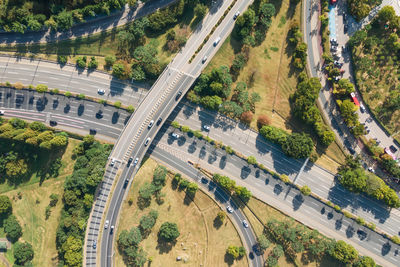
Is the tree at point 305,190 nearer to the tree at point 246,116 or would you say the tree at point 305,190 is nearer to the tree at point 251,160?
the tree at point 251,160

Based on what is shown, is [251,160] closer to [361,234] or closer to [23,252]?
[361,234]

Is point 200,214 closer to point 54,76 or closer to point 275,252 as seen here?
point 275,252

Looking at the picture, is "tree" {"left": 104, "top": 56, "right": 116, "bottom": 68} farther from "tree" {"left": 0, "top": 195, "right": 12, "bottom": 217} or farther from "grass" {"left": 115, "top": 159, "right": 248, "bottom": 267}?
"tree" {"left": 0, "top": 195, "right": 12, "bottom": 217}

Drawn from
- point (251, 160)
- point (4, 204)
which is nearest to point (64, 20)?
point (4, 204)

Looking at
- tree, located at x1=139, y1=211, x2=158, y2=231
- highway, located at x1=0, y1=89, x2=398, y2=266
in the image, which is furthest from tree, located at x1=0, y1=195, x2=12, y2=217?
tree, located at x1=139, y1=211, x2=158, y2=231

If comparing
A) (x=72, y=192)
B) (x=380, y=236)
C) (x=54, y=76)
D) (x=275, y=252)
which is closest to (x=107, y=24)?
(x=54, y=76)

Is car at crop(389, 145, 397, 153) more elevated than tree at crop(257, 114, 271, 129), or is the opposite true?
car at crop(389, 145, 397, 153)
